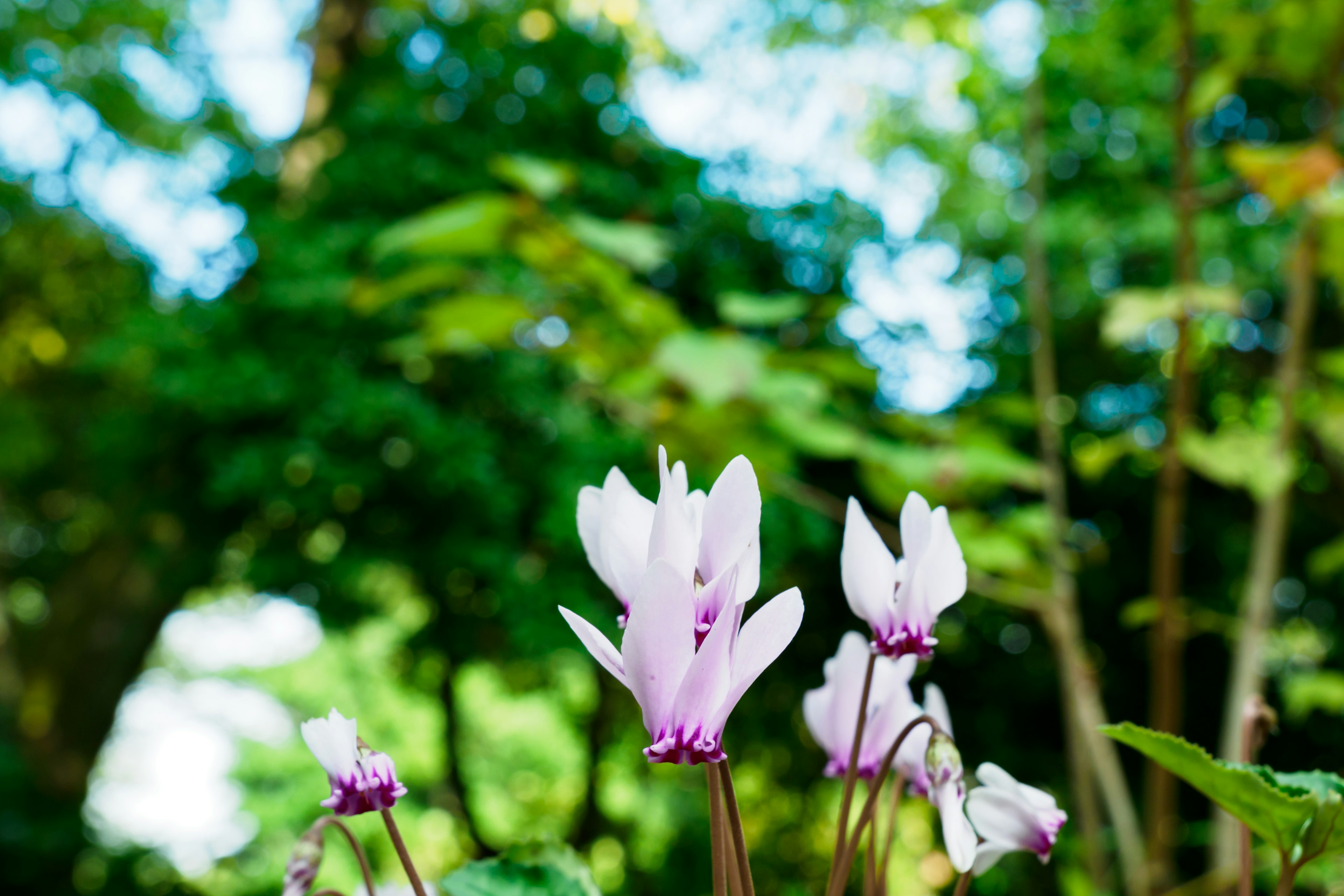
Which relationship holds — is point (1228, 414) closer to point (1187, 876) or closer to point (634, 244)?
point (634, 244)

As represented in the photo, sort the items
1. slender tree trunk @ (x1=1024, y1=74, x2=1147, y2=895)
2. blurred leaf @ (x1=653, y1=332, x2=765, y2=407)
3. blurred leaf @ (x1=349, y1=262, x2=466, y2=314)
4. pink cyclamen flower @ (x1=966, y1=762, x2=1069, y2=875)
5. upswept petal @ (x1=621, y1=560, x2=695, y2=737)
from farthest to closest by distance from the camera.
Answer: slender tree trunk @ (x1=1024, y1=74, x2=1147, y2=895)
blurred leaf @ (x1=349, y1=262, x2=466, y2=314)
blurred leaf @ (x1=653, y1=332, x2=765, y2=407)
pink cyclamen flower @ (x1=966, y1=762, x2=1069, y2=875)
upswept petal @ (x1=621, y1=560, x2=695, y2=737)

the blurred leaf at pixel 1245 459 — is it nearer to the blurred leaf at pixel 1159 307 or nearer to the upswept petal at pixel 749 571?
the blurred leaf at pixel 1159 307

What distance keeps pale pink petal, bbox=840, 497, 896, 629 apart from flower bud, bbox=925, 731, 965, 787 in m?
0.05

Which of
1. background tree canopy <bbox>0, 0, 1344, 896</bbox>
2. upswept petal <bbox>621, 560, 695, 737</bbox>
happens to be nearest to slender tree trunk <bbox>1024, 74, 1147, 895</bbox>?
background tree canopy <bbox>0, 0, 1344, 896</bbox>

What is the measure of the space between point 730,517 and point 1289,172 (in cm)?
92

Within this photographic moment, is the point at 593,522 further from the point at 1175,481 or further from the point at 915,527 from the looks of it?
the point at 1175,481

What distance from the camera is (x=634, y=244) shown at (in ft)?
3.23

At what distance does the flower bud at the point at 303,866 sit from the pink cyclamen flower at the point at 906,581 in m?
0.23

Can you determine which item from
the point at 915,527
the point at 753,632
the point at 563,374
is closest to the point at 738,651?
the point at 753,632

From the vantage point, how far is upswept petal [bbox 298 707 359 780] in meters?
0.31

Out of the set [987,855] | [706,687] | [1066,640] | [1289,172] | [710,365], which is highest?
[1289,172]

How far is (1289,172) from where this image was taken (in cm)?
→ 92

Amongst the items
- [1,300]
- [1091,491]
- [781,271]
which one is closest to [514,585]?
[781,271]

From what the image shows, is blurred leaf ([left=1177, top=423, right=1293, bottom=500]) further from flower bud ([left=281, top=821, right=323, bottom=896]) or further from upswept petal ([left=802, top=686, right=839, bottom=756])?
flower bud ([left=281, top=821, right=323, bottom=896])
